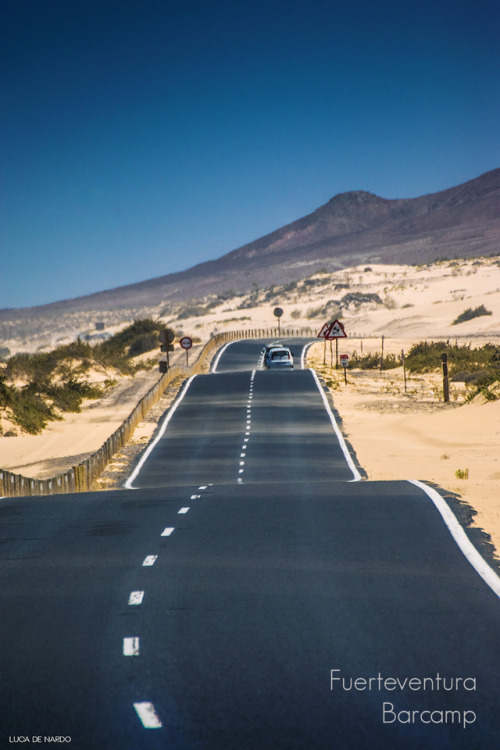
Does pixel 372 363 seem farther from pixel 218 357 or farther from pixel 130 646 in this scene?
pixel 130 646

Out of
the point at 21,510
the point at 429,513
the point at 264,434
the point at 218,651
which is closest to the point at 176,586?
the point at 218,651

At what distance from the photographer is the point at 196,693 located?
20.6 feet

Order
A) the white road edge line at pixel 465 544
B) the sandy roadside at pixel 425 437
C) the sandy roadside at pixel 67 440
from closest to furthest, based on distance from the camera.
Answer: the white road edge line at pixel 465 544 < the sandy roadside at pixel 425 437 < the sandy roadside at pixel 67 440

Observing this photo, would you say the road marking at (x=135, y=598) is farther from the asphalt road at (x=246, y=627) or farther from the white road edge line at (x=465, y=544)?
the white road edge line at (x=465, y=544)

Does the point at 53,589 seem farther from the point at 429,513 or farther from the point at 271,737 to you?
the point at 429,513

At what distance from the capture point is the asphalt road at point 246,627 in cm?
575

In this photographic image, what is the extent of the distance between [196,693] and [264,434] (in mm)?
27982

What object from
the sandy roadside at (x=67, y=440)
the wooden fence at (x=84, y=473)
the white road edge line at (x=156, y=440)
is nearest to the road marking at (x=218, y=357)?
the sandy roadside at (x=67, y=440)

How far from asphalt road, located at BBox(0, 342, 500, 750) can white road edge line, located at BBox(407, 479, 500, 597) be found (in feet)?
0.36

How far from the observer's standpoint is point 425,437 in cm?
3191

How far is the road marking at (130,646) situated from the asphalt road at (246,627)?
2 centimetres

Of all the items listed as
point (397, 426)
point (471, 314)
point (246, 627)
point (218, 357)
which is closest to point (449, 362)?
point (218, 357)

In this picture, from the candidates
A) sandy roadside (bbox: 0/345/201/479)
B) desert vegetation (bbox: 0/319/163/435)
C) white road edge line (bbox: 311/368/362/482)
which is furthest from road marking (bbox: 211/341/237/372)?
white road edge line (bbox: 311/368/362/482)

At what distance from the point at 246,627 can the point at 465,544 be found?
4.25 meters
